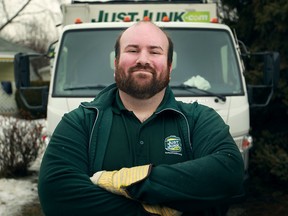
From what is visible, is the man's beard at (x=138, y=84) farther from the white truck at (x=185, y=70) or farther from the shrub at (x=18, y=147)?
the shrub at (x=18, y=147)

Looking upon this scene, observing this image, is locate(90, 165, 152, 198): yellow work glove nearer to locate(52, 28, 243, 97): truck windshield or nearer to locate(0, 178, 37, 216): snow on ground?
locate(52, 28, 243, 97): truck windshield

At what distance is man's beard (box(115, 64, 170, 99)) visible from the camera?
86.7 inches

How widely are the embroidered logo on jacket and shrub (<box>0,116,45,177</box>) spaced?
6271 mm

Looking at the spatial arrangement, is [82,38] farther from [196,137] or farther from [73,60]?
[196,137]

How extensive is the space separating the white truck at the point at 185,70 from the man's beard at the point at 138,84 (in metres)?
2.88

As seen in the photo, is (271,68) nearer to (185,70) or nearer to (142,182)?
(185,70)

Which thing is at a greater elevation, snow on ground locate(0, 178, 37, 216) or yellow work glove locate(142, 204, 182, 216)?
yellow work glove locate(142, 204, 182, 216)

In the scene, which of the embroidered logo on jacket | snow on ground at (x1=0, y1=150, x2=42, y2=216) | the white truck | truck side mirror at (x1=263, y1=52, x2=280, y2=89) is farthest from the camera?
snow on ground at (x1=0, y1=150, x2=42, y2=216)

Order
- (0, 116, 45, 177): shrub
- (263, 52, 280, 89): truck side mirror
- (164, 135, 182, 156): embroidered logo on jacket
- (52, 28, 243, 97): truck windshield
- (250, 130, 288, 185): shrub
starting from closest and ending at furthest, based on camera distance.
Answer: (164, 135, 182, 156): embroidered logo on jacket
(52, 28, 243, 97): truck windshield
(263, 52, 280, 89): truck side mirror
(250, 130, 288, 185): shrub
(0, 116, 45, 177): shrub

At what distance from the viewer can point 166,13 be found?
257 inches

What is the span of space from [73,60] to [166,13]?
1605mm

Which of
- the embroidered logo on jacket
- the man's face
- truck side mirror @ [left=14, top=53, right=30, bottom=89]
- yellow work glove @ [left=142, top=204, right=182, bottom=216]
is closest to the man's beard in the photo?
the man's face

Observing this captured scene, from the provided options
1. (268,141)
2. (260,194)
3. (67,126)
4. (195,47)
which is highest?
(67,126)

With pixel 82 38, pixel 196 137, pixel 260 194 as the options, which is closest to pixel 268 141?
pixel 260 194
